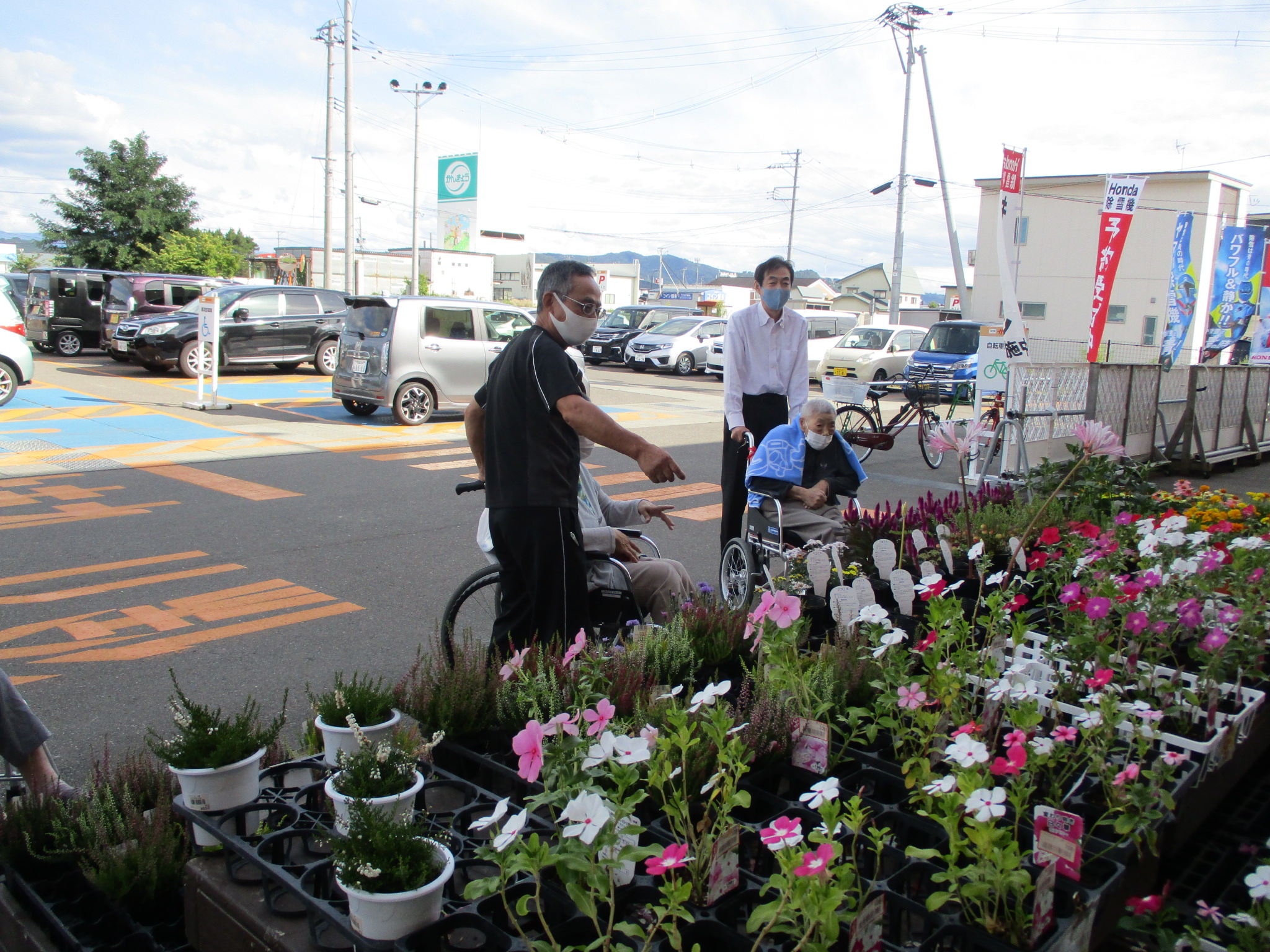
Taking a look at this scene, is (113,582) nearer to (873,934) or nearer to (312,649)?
(312,649)

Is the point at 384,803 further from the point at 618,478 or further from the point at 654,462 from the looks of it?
the point at 618,478

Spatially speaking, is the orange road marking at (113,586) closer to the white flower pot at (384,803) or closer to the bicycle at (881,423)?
the white flower pot at (384,803)

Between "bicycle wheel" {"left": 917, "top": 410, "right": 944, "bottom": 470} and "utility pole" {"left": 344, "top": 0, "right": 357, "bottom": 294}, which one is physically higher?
"utility pole" {"left": 344, "top": 0, "right": 357, "bottom": 294}

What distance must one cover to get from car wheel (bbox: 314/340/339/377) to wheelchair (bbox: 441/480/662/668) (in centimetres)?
1742

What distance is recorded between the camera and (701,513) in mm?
8711

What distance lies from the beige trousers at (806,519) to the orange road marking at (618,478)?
4.76m

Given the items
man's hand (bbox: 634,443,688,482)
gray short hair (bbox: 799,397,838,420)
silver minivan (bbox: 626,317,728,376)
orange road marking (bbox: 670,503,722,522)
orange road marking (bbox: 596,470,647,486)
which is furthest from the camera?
silver minivan (bbox: 626,317,728,376)

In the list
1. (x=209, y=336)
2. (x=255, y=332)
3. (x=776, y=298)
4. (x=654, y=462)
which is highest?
(x=776, y=298)

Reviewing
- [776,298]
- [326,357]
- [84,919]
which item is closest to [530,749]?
[84,919]

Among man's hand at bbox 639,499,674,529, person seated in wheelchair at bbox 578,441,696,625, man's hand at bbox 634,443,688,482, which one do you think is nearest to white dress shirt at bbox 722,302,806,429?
man's hand at bbox 639,499,674,529

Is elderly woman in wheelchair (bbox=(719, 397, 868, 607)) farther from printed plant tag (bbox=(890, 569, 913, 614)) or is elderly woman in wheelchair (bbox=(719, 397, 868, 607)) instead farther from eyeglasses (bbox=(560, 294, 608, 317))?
eyeglasses (bbox=(560, 294, 608, 317))

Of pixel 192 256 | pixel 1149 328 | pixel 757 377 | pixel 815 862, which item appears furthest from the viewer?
pixel 192 256

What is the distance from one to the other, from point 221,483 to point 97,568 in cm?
301

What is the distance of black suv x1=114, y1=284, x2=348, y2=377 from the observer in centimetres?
1870
